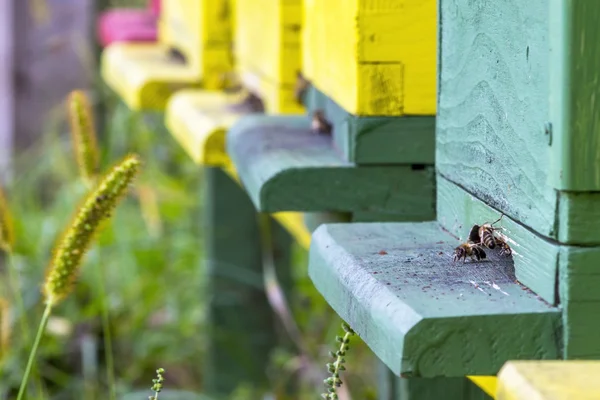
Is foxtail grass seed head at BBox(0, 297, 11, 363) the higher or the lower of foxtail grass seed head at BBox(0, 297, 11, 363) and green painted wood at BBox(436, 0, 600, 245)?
the lower

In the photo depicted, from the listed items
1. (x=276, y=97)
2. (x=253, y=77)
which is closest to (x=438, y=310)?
(x=276, y=97)

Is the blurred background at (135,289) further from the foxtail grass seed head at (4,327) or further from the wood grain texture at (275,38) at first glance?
the foxtail grass seed head at (4,327)

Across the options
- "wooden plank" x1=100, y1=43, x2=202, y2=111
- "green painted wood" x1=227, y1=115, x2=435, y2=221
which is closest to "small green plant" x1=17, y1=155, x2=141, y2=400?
"green painted wood" x1=227, y1=115, x2=435, y2=221

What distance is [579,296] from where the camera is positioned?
1.05 meters

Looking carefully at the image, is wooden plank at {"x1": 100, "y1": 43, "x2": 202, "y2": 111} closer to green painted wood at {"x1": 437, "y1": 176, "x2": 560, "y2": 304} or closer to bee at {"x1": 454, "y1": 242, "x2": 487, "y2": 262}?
green painted wood at {"x1": 437, "y1": 176, "x2": 560, "y2": 304}

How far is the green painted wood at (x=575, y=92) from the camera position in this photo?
990 millimetres

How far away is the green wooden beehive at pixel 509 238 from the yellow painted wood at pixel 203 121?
108cm

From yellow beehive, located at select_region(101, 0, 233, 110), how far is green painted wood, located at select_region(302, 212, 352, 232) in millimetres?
1024

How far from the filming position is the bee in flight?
1202mm

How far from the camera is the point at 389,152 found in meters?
1.73

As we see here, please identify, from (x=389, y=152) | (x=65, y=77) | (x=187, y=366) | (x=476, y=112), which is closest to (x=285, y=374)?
(x=187, y=366)

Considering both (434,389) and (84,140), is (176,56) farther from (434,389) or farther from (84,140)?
(434,389)

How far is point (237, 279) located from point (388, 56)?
7.05ft

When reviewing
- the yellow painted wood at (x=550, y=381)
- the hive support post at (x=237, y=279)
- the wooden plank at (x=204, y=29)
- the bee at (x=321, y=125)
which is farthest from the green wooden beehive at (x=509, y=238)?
the hive support post at (x=237, y=279)
